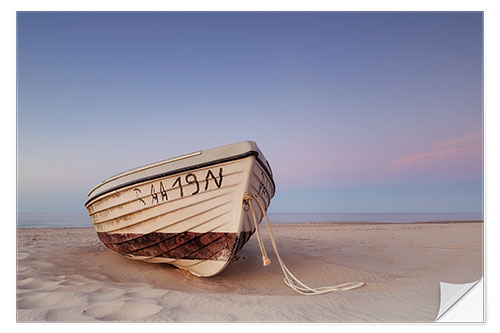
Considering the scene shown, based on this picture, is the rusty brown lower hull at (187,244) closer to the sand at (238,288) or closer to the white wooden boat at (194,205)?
the white wooden boat at (194,205)

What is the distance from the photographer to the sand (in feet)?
7.35

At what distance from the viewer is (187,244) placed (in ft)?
10.2

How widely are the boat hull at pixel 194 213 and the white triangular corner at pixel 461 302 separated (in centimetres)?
175

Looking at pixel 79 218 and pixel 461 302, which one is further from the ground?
pixel 461 302

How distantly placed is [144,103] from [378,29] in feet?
10.4

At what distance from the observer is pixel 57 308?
2236mm

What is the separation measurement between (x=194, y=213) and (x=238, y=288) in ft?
2.81

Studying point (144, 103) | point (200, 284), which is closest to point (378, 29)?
point (144, 103)

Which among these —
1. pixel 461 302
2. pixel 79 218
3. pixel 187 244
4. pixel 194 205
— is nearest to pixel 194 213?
pixel 194 205

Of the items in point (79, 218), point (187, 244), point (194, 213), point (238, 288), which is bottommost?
point (79, 218)

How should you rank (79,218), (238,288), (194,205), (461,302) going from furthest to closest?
(79,218)
(238,288)
(194,205)
(461,302)

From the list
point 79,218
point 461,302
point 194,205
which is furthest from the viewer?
point 79,218

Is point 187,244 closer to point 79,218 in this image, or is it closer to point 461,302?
point 461,302

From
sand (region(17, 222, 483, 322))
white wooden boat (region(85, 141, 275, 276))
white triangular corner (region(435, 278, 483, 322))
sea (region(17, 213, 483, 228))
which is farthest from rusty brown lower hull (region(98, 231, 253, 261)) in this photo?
white triangular corner (region(435, 278, 483, 322))
